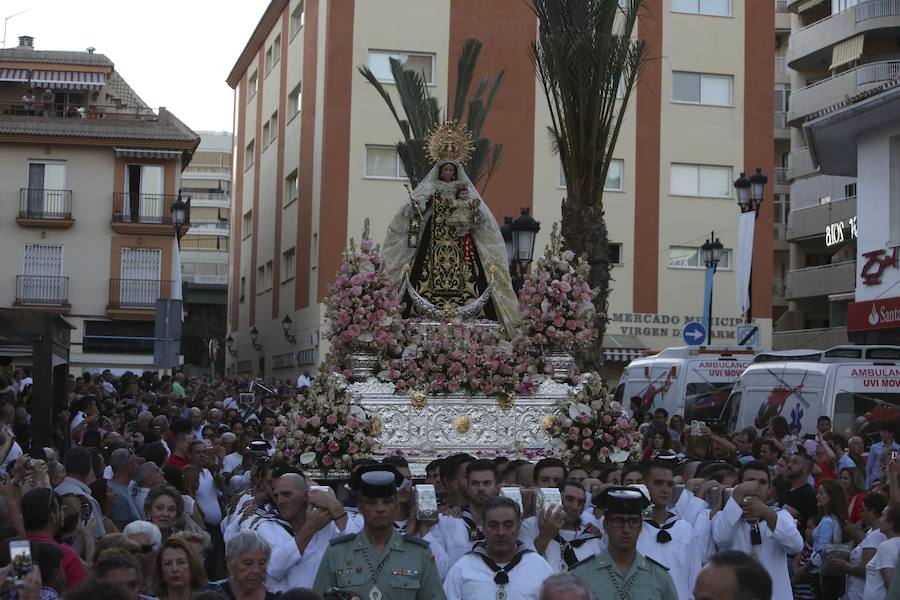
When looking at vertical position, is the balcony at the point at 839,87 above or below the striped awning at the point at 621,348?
above

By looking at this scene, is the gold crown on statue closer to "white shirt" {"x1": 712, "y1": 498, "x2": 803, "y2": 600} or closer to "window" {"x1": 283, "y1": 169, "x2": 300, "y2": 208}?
"white shirt" {"x1": 712, "y1": 498, "x2": 803, "y2": 600}

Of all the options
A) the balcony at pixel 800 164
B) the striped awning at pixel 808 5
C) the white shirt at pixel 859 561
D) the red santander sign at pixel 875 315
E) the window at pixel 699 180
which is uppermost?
the striped awning at pixel 808 5

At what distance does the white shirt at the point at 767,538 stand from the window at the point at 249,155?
43.4 m

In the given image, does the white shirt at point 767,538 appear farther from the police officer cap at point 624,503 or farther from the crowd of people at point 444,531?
the police officer cap at point 624,503

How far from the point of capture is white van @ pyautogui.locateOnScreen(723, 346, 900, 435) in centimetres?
1872

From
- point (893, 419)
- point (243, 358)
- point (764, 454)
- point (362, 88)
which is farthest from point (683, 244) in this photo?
point (764, 454)

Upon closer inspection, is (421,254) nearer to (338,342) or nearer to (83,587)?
(338,342)

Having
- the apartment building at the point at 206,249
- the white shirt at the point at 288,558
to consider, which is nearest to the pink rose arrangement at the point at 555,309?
the white shirt at the point at 288,558

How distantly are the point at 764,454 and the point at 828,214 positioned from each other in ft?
101

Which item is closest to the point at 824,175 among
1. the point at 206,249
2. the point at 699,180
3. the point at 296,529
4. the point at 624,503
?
the point at 699,180

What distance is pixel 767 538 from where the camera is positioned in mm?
9312

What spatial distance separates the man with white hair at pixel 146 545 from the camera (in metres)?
7.32

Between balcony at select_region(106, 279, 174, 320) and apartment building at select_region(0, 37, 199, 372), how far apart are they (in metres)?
0.03

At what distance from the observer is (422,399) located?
1466 cm
